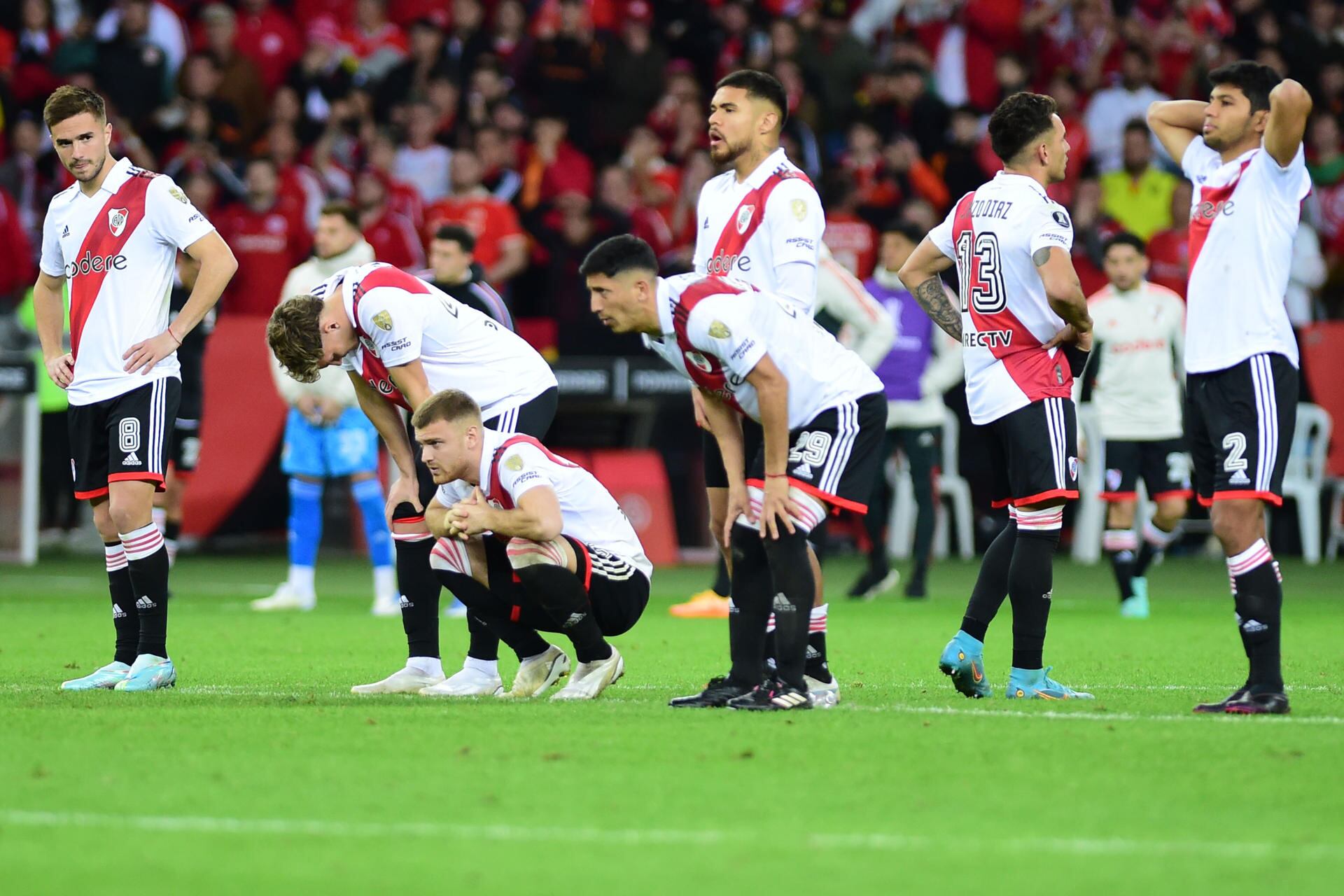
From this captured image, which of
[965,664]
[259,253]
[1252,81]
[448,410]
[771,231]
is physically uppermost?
[1252,81]

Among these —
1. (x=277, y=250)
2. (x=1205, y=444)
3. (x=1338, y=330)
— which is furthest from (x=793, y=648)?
(x=1338, y=330)

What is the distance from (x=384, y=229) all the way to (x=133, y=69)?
325cm

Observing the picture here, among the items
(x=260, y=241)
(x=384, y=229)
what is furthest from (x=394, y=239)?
(x=260, y=241)

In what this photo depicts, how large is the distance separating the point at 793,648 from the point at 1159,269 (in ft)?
38.8

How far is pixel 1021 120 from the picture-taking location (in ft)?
24.2

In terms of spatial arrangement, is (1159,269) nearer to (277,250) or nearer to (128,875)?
(277,250)

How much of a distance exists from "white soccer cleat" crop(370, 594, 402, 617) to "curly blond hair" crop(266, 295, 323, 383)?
4.76 metres

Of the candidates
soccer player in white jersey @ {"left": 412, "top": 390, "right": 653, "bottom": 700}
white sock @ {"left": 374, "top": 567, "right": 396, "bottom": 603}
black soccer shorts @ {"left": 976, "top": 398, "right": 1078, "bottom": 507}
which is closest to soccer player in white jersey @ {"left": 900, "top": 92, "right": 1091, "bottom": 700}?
black soccer shorts @ {"left": 976, "top": 398, "right": 1078, "bottom": 507}

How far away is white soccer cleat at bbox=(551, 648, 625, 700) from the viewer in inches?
285

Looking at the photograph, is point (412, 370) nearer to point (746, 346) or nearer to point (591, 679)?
point (591, 679)

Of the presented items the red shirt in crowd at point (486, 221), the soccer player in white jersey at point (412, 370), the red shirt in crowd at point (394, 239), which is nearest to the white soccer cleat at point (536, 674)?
the soccer player in white jersey at point (412, 370)

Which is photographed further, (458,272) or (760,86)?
(458,272)

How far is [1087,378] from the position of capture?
516 inches

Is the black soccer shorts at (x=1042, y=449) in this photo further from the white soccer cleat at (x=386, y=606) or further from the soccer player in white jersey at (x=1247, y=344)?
the white soccer cleat at (x=386, y=606)
